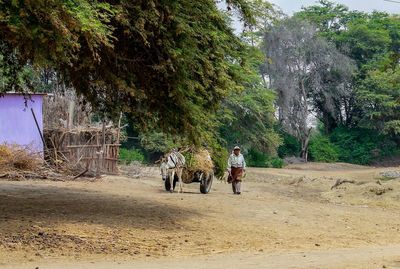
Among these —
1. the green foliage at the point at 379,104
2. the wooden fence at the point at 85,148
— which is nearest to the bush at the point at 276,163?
the green foliage at the point at 379,104

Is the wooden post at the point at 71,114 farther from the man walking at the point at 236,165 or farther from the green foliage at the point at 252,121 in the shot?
the green foliage at the point at 252,121

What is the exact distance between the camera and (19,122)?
26.7 metres

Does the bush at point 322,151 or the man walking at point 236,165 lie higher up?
the bush at point 322,151

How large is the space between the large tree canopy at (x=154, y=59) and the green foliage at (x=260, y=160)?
1489 inches

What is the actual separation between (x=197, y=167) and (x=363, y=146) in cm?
4302

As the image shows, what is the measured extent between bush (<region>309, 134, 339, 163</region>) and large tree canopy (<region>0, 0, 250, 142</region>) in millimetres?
46048

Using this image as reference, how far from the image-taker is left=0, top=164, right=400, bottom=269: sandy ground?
35.8 feet

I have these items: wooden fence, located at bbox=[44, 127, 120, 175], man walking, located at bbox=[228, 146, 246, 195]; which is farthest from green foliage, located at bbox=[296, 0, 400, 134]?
man walking, located at bbox=[228, 146, 246, 195]

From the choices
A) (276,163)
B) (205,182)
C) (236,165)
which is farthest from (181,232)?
(276,163)

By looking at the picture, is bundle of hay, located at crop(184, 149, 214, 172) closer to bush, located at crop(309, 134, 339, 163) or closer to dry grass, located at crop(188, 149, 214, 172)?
dry grass, located at crop(188, 149, 214, 172)

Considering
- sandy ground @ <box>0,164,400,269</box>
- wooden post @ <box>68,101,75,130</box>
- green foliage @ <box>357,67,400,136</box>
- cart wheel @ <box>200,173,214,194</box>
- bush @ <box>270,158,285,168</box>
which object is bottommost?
sandy ground @ <box>0,164,400,269</box>

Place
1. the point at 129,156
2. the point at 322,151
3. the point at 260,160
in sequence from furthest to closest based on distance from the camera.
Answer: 1. the point at 322,151
2. the point at 260,160
3. the point at 129,156

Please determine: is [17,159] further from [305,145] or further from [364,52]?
Answer: [364,52]

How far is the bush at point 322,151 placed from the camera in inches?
2410
